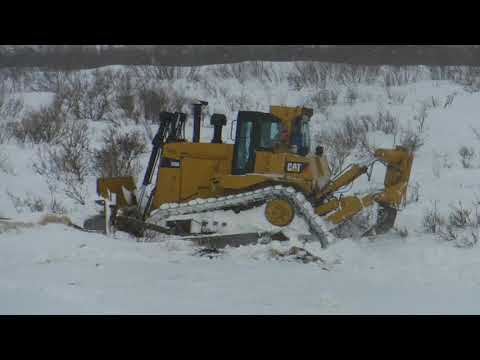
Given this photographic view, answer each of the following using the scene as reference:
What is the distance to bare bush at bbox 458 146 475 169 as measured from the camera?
13441mm

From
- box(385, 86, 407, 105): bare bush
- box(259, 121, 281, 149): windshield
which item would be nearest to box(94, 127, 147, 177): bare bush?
box(259, 121, 281, 149): windshield

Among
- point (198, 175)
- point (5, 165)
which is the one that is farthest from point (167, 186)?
point (5, 165)

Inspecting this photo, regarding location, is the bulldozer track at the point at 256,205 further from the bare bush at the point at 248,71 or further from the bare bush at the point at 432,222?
the bare bush at the point at 248,71

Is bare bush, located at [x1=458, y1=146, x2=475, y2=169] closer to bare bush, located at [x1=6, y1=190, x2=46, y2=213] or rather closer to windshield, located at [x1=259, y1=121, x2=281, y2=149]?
windshield, located at [x1=259, y1=121, x2=281, y2=149]

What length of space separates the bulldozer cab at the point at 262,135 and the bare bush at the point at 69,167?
4.37m

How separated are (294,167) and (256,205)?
2.62ft

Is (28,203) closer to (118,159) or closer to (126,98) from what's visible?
(118,159)

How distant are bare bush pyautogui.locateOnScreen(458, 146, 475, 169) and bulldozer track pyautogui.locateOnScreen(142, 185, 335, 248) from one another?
617cm

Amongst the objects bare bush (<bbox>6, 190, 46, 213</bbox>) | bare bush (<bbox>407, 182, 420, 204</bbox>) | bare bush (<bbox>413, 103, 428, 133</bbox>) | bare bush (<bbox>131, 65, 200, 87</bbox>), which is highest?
bare bush (<bbox>131, 65, 200, 87</bbox>)

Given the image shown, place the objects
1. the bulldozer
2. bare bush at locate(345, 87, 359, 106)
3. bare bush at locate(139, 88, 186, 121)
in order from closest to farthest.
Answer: the bulldozer
bare bush at locate(139, 88, 186, 121)
bare bush at locate(345, 87, 359, 106)

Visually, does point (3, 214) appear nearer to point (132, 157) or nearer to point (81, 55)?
point (132, 157)

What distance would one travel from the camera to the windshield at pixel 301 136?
9194 mm

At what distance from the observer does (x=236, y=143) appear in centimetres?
917

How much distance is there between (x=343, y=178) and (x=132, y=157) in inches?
254
